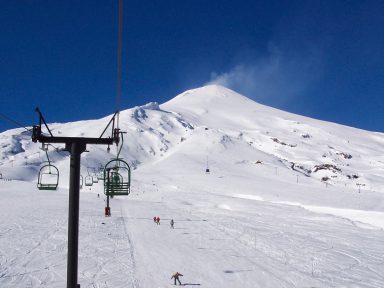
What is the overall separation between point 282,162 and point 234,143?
97.4 feet

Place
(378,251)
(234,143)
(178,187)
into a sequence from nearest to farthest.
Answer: (378,251) < (178,187) < (234,143)

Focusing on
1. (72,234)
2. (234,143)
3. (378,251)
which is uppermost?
(234,143)

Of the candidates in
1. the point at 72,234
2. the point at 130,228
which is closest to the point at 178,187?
the point at 130,228

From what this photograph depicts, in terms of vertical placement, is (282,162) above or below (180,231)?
above

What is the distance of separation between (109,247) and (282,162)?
14763cm

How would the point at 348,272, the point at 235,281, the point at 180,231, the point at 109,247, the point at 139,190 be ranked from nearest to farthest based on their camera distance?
the point at 235,281
the point at 348,272
the point at 109,247
the point at 180,231
the point at 139,190

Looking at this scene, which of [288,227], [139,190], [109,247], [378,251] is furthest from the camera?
[139,190]

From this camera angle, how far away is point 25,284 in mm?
14539

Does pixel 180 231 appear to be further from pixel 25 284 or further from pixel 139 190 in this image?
pixel 139 190

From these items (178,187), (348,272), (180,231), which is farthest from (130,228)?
(178,187)

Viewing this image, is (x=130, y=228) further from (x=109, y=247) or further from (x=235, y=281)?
(x=235, y=281)

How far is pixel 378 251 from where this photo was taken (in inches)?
1061

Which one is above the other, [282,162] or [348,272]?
[282,162]

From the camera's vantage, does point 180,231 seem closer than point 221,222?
Yes
